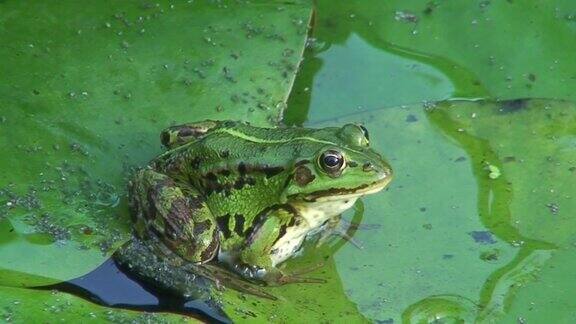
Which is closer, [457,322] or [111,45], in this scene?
[457,322]

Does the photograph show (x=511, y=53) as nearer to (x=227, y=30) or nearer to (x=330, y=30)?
(x=330, y=30)

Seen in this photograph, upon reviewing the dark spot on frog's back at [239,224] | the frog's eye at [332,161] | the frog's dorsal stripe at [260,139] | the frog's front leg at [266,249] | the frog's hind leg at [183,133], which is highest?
the frog's hind leg at [183,133]

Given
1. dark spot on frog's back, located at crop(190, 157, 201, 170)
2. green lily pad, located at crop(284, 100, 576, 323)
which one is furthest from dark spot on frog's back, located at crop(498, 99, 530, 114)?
dark spot on frog's back, located at crop(190, 157, 201, 170)

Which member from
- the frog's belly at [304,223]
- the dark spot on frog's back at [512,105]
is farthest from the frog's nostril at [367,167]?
the dark spot on frog's back at [512,105]

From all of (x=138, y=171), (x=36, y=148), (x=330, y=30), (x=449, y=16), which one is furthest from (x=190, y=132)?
(x=449, y=16)

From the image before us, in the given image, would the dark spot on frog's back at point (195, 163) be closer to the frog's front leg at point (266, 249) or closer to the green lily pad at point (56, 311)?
the frog's front leg at point (266, 249)

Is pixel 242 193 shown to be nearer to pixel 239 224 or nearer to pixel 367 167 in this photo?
pixel 239 224

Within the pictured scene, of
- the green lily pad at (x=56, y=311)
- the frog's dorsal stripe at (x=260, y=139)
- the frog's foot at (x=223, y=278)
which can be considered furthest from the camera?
the frog's dorsal stripe at (x=260, y=139)

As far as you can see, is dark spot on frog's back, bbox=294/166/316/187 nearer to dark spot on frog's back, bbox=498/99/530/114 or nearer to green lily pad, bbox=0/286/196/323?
green lily pad, bbox=0/286/196/323

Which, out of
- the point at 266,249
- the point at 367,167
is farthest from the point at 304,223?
the point at 367,167
